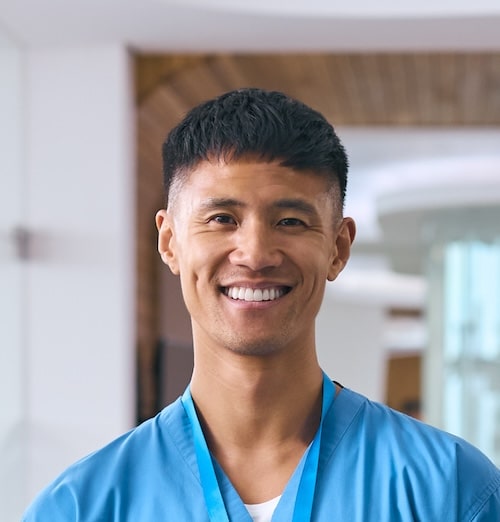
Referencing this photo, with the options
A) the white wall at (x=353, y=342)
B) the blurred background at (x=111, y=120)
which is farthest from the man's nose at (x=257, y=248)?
the white wall at (x=353, y=342)

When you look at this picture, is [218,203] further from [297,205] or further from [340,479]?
[340,479]

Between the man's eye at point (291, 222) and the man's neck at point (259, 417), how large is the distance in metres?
0.16

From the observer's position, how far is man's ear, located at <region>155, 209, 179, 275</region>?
1.23 metres

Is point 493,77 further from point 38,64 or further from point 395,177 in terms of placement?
point 395,177

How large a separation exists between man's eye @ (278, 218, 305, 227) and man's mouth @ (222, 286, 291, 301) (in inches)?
2.8

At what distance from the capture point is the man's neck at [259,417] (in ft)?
3.95

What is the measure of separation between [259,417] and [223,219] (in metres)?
0.25

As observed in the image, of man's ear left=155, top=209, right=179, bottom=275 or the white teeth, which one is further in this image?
man's ear left=155, top=209, right=179, bottom=275

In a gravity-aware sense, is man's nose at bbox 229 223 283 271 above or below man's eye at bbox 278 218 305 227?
below

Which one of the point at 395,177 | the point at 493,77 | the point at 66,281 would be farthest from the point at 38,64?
the point at 395,177

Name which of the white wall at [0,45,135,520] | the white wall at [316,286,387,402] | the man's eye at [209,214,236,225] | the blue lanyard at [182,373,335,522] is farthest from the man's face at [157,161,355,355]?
the white wall at [316,286,387,402]

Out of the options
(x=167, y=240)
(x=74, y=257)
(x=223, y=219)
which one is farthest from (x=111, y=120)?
(x=223, y=219)

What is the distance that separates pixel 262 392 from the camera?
→ 3.96ft

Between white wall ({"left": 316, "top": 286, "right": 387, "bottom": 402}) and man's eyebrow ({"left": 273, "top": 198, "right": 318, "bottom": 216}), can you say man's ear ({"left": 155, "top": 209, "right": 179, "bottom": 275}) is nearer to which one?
man's eyebrow ({"left": 273, "top": 198, "right": 318, "bottom": 216})
